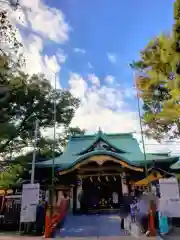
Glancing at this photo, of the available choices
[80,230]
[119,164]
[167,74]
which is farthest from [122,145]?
[167,74]

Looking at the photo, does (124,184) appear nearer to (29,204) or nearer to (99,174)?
(99,174)

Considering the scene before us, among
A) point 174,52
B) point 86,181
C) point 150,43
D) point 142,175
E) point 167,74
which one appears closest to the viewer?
point 174,52

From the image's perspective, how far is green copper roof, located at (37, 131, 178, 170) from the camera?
15250 millimetres

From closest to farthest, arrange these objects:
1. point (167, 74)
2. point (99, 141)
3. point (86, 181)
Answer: point (167, 74), point (86, 181), point (99, 141)

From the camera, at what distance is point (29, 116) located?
21.3 meters

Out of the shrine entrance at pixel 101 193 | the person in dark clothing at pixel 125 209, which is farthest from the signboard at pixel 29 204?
the shrine entrance at pixel 101 193

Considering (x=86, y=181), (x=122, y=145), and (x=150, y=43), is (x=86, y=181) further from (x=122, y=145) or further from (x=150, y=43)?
(x=150, y=43)

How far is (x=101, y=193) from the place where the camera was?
17.1m

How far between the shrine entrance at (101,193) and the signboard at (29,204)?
7006 mm

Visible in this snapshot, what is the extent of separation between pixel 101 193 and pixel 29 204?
8.48 m

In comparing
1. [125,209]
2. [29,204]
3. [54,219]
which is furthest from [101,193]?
[29,204]

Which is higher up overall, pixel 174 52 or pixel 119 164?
pixel 174 52

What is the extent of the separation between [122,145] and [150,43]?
502 inches

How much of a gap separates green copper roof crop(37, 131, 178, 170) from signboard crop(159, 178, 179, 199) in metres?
6.13
